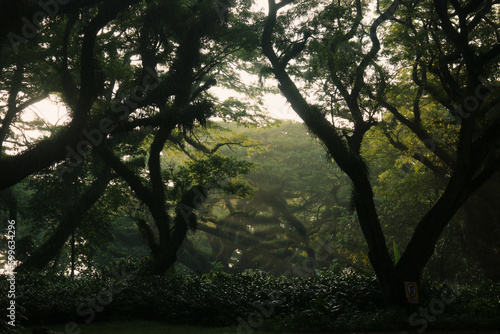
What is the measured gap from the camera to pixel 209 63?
18688mm

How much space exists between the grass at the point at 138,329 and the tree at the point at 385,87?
14.8 ft

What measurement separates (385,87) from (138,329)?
9779mm

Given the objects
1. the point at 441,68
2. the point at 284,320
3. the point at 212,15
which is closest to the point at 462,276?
the point at 441,68

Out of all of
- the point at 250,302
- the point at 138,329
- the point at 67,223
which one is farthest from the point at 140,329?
the point at 67,223

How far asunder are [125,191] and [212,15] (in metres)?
10.4

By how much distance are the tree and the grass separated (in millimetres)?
4520

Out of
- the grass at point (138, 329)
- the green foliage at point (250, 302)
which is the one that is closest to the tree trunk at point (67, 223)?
the green foliage at point (250, 302)

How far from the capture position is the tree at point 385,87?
11414mm

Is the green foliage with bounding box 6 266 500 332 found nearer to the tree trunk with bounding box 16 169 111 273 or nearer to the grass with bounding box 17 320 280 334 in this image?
the grass with bounding box 17 320 280 334

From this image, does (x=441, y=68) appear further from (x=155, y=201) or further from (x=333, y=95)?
(x=155, y=201)

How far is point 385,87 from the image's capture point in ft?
46.4

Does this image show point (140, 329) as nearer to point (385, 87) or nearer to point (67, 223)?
point (385, 87)

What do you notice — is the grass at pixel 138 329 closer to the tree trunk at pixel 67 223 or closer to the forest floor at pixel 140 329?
the forest floor at pixel 140 329

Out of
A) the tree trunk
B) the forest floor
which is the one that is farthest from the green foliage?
the tree trunk
